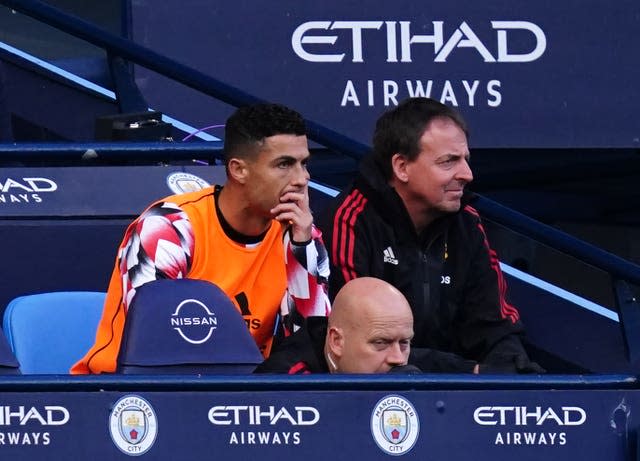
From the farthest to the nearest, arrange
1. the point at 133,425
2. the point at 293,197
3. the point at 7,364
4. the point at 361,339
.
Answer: the point at 293,197 < the point at 361,339 < the point at 7,364 < the point at 133,425

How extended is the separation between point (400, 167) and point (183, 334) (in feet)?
4.27

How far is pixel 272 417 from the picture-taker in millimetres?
3225

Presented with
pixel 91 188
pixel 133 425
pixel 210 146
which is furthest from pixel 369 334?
pixel 91 188

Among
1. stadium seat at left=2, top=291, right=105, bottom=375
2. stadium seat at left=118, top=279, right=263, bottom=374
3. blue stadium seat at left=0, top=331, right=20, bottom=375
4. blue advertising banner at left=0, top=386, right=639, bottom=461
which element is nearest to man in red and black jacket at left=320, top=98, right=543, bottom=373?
stadium seat at left=2, top=291, right=105, bottom=375

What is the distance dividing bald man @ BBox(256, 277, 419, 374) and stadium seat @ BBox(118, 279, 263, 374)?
0.24 meters

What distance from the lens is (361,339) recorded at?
3.82 meters

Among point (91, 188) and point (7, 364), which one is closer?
point (7, 364)

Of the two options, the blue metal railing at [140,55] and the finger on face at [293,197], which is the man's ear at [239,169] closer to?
the finger on face at [293,197]

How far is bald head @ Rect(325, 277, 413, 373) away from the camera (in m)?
3.82

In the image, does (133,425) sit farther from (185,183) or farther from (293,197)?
(185,183)

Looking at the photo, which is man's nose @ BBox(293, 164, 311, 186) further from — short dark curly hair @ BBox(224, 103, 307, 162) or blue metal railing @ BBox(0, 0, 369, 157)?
blue metal railing @ BBox(0, 0, 369, 157)

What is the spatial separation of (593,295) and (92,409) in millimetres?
4232

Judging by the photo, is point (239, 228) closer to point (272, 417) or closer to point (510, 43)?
point (272, 417)

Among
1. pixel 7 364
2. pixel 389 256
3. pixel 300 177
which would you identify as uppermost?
pixel 300 177
